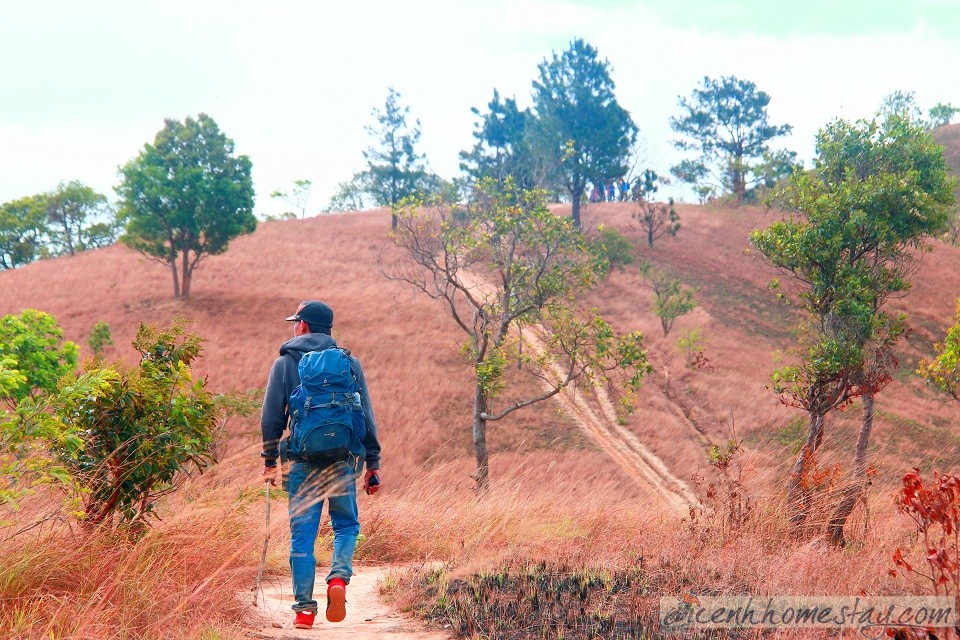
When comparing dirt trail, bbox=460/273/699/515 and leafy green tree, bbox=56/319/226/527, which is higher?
leafy green tree, bbox=56/319/226/527

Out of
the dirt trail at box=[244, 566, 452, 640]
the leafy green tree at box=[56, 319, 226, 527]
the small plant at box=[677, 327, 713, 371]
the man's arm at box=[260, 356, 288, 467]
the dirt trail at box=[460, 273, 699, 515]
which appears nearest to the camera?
the dirt trail at box=[244, 566, 452, 640]

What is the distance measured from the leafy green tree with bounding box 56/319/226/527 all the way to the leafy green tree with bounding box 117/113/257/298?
36440 mm

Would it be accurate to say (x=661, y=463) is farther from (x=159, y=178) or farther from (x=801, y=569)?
(x=159, y=178)

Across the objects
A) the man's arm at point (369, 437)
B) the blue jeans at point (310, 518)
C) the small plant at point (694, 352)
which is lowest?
the small plant at point (694, 352)

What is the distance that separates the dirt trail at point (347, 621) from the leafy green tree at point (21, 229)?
234 feet

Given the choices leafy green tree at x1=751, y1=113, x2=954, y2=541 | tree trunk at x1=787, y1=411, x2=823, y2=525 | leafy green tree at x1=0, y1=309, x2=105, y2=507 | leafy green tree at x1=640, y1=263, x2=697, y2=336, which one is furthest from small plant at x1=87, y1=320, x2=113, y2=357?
tree trunk at x1=787, y1=411, x2=823, y2=525

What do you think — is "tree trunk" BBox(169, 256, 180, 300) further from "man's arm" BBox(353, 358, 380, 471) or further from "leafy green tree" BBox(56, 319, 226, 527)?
"man's arm" BBox(353, 358, 380, 471)

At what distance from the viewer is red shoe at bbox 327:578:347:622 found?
456 cm

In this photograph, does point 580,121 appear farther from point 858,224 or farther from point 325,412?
point 325,412

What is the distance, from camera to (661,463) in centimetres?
2492

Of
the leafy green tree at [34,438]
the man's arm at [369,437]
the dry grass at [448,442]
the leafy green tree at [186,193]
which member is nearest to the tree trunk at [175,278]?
the leafy green tree at [186,193]

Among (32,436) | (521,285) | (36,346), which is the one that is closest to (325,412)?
(32,436)

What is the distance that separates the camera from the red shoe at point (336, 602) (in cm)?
456

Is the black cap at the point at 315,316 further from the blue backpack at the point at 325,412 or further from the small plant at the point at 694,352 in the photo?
the small plant at the point at 694,352
